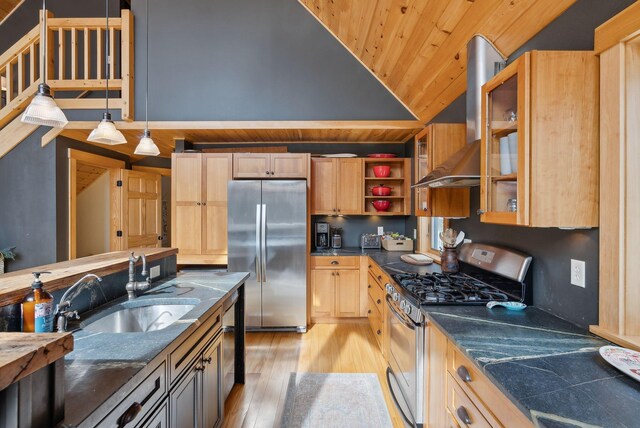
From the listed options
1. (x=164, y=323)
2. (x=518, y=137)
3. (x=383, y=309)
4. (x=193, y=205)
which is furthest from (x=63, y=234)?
(x=518, y=137)

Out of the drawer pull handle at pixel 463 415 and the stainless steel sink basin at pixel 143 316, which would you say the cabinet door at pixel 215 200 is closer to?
the stainless steel sink basin at pixel 143 316

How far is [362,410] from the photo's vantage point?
7.24 ft

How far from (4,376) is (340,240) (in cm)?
372

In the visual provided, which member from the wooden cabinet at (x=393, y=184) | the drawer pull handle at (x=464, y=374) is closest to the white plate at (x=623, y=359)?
the drawer pull handle at (x=464, y=374)

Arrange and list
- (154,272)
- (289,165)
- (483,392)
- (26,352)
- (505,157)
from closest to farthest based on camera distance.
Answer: (26,352) → (483,392) → (505,157) → (154,272) → (289,165)

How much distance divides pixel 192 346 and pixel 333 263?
2.45 metres

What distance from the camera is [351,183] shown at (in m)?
4.03

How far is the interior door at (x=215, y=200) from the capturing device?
3.86m

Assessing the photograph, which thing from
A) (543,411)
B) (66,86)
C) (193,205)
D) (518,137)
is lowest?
(543,411)

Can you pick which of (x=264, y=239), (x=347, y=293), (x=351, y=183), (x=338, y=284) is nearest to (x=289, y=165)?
(x=351, y=183)

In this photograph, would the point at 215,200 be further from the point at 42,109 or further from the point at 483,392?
the point at 483,392

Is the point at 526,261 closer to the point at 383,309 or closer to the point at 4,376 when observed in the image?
the point at 383,309

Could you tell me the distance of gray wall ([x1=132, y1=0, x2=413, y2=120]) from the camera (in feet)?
12.2

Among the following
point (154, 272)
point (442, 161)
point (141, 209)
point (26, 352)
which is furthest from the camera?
point (141, 209)
